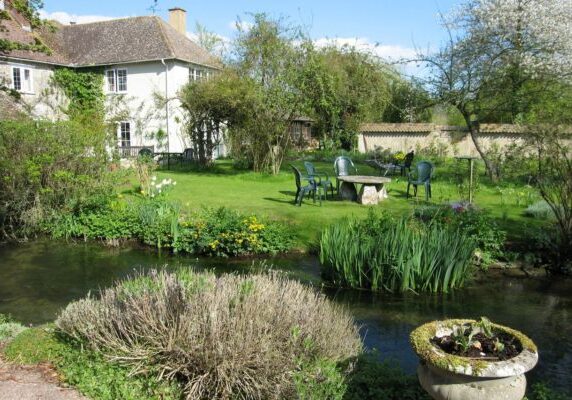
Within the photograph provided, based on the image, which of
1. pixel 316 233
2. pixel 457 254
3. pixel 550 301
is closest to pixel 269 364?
pixel 457 254

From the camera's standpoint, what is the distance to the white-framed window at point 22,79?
30172mm

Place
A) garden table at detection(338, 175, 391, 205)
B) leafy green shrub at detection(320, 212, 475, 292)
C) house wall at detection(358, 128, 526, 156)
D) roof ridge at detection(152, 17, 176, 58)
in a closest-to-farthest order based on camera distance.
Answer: leafy green shrub at detection(320, 212, 475, 292) < garden table at detection(338, 175, 391, 205) < house wall at detection(358, 128, 526, 156) < roof ridge at detection(152, 17, 176, 58)

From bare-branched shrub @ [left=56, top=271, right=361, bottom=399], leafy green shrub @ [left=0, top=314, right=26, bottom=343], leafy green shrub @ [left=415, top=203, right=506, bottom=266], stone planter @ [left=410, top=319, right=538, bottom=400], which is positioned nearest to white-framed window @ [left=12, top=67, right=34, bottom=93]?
leafy green shrub @ [left=415, top=203, right=506, bottom=266]

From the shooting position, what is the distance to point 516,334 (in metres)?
4.14

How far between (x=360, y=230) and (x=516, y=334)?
6.00 meters

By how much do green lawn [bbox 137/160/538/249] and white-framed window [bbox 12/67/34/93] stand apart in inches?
502

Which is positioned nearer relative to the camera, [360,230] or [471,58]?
[360,230]

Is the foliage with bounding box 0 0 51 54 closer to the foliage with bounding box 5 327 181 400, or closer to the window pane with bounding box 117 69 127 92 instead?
the foliage with bounding box 5 327 181 400

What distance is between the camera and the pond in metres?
7.09

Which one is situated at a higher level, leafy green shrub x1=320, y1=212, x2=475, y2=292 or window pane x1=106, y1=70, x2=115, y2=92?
window pane x1=106, y1=70, x2=115, y2=92

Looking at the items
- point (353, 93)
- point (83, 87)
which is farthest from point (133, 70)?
point (353, 93)

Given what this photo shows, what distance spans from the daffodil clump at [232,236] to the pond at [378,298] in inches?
12.5

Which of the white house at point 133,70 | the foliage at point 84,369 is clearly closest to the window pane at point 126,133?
the white house at point 133,70

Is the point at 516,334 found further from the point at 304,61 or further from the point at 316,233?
the point at 304,61
